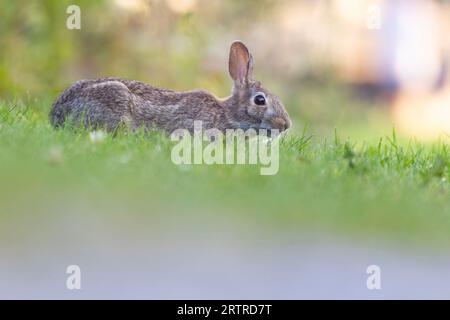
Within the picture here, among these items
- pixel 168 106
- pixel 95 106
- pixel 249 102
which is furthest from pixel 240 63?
pixel 95 106

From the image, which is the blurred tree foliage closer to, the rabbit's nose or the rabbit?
the rabbit

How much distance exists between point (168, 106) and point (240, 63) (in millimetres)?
911

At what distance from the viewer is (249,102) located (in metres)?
9.27

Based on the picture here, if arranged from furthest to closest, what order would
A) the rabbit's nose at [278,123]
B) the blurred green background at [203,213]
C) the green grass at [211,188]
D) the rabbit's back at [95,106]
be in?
Result: the rabbit's nose at [278,123]
the rabbit's back at [95,106]
the green grass at [211,188]
the blurred green background at [203,213]

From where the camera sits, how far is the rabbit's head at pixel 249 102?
30.0 ft

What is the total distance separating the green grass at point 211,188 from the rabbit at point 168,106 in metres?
0.74

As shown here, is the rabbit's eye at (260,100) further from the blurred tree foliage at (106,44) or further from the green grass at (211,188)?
the blurred tree foliage at (106,44)

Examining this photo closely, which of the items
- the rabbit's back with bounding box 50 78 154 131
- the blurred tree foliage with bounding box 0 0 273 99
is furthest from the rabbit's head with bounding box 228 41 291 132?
the blurred tree foliage with bounding box 0 0 273 99

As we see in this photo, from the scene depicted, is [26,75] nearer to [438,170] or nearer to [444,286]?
[438,170]

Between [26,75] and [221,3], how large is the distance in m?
7.07

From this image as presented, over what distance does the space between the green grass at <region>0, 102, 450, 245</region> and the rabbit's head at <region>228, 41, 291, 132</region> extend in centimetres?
118

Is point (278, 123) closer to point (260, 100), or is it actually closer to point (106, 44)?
point (260, 100)

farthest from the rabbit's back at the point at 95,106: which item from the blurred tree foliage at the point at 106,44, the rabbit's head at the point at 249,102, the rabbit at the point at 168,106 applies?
the blurred tree foliage at the point at 106,44

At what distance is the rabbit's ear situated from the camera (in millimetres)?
9344
